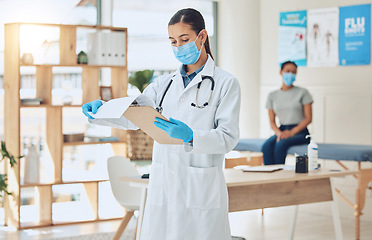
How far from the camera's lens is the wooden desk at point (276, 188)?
3654mm

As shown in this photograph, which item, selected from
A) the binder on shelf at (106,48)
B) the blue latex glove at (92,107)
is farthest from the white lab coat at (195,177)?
the binder on shelf at (106,48)

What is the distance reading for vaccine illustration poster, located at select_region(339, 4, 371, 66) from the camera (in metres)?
6.07

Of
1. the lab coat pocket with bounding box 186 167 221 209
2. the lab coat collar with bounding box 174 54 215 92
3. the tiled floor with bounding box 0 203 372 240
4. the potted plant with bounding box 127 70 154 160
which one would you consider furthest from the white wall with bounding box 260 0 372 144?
the lab coat pocket with bounding box 186 167 221 209

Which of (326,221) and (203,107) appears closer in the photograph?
(203,107)

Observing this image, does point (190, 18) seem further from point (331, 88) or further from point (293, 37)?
point (293, 37)

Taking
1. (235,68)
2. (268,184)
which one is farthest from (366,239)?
(235,68)

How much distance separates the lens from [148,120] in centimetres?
216

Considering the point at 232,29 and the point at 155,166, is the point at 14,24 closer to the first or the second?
the point at 232,29

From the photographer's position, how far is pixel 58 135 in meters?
5.57

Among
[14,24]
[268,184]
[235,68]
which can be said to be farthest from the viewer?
[235,68]

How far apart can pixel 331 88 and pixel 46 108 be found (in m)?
2.93

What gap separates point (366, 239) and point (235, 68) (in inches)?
110

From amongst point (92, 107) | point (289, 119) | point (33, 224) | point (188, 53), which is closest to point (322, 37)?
point (289, 119)

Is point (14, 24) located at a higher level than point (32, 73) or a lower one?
higher
